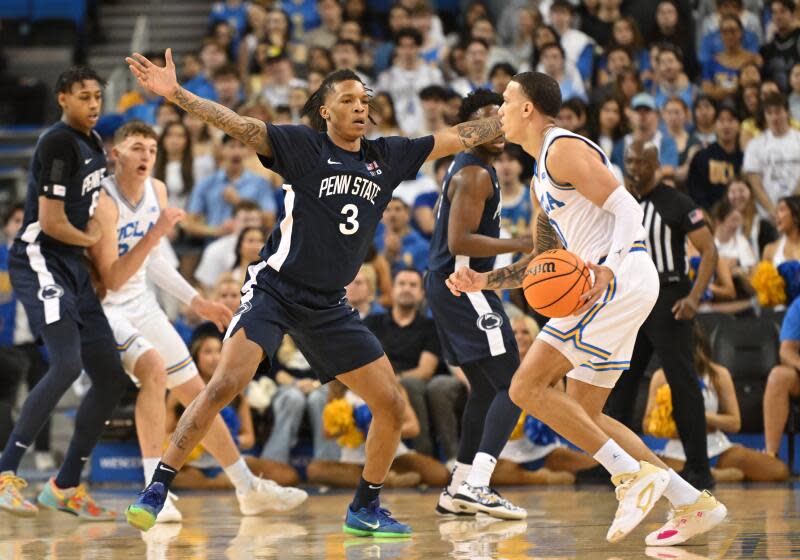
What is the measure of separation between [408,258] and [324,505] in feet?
11.1

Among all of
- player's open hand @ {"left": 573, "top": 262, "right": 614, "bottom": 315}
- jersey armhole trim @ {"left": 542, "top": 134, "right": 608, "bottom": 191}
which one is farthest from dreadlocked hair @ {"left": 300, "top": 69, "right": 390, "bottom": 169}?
player's open hand @ {"left": 573, "top": 262, "right": 614, "bottom": 315}

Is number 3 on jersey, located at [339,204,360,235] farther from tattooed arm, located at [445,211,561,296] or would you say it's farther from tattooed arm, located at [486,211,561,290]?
tattooed arm, located at [486,211,561,290]

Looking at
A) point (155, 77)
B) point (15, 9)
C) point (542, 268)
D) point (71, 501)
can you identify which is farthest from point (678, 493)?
point (15, 9)

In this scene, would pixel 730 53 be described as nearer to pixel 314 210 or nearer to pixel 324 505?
pixel 324 505

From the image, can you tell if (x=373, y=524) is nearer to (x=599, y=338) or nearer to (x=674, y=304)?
(x=599, y=338)

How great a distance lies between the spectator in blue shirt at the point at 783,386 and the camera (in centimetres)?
905

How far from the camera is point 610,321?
219 inches

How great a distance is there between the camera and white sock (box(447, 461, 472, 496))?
282 inches

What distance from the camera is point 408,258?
10.9 metres

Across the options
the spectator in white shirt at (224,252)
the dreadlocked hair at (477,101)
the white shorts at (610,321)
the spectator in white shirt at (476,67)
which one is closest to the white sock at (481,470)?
the white shorts at (610,321)

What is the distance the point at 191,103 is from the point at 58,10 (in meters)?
11.8

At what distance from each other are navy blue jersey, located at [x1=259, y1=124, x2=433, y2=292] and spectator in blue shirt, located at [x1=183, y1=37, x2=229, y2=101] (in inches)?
335

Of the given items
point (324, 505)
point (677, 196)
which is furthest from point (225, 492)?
point (677, 196)

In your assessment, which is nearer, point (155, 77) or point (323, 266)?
point (155, 77)
